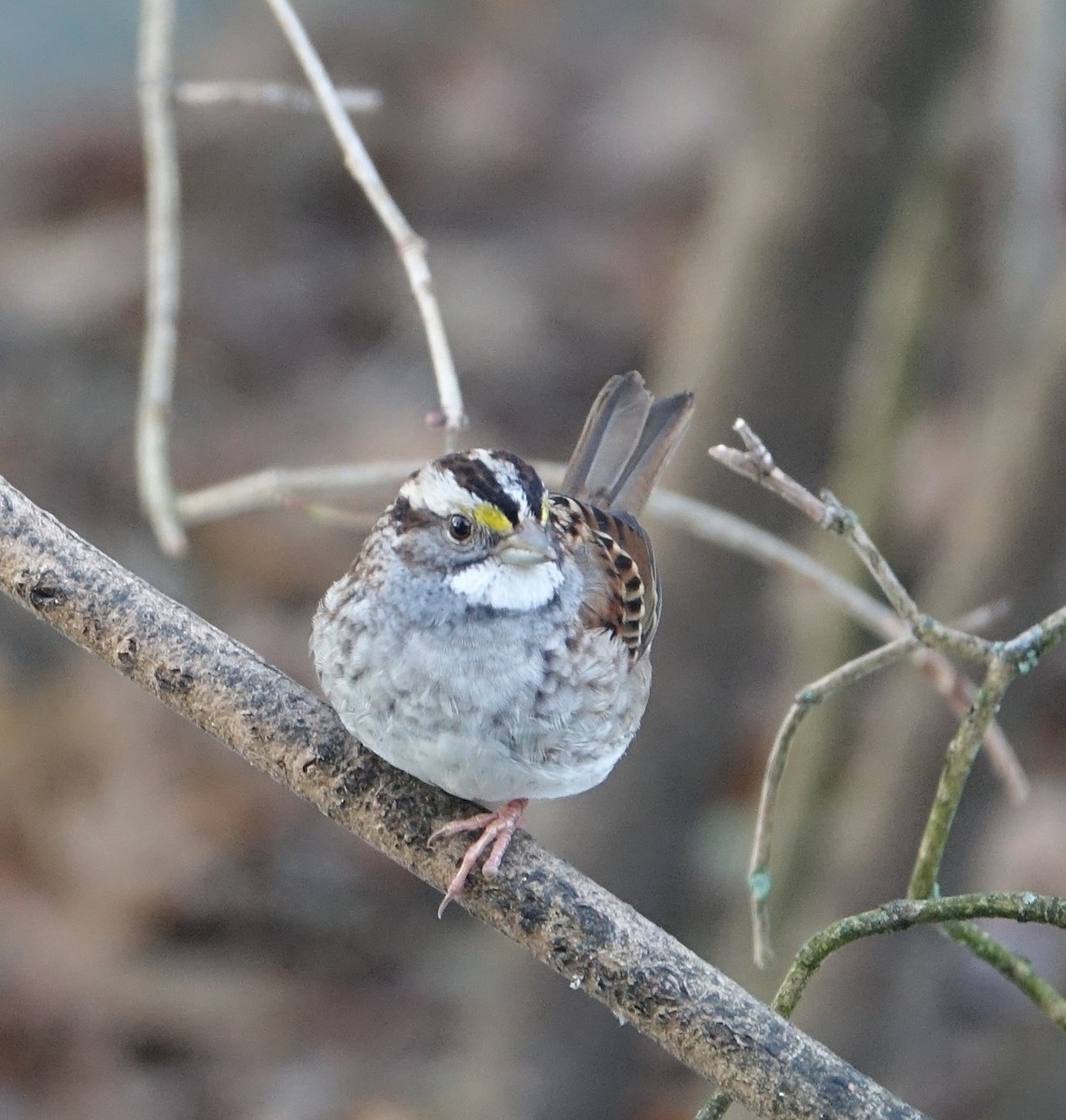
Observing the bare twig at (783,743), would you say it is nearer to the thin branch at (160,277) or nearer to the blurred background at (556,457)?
the thin branch at (160,277)

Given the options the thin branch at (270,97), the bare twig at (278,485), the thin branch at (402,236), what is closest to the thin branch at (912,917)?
the thin branch at (402,236)

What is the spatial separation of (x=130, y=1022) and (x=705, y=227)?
2.90 metres

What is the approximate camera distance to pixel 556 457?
23.5 ft

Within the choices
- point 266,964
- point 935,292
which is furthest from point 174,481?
point 935,292

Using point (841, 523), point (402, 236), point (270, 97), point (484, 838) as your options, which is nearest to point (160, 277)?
point (270, 97)

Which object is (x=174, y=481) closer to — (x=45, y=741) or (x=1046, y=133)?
(x=45, y=741)

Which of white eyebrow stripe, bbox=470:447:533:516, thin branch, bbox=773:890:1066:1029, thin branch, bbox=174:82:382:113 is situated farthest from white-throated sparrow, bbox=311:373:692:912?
thin branch, bbox=174:82:382:113

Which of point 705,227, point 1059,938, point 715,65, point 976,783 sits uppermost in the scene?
point 715,65

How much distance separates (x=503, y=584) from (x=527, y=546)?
0.13 m

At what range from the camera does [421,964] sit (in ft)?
18.6

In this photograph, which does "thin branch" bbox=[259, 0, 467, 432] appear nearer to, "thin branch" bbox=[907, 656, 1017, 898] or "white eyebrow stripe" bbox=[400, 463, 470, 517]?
"white eyebrow stripe" bbox=[400, 463, 470, 517]

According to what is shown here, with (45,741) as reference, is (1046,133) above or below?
above

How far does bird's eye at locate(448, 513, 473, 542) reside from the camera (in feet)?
8.19

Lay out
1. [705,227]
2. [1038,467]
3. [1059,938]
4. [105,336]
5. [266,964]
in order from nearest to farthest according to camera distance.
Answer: [1038,467], [705,227], [266,964], [1059,938], [105,336]
